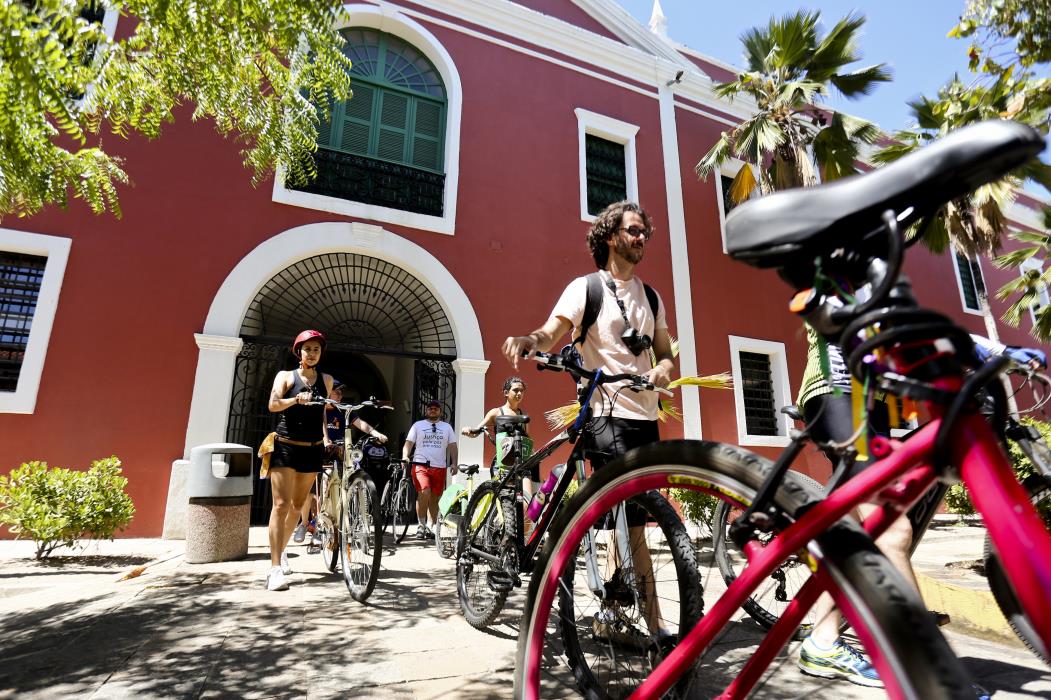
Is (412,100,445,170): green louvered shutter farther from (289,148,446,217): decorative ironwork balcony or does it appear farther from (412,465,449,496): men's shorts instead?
(412,465,449,496): men's shorts

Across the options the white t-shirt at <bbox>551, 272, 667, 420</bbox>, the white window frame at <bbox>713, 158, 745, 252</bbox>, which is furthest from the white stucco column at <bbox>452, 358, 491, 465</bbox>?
the white window frame at <bbox>713, 158, 745, 252</bbox>

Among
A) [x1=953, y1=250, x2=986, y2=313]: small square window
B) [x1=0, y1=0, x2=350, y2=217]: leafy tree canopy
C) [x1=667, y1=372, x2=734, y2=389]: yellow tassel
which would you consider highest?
[x1=953, y1=250, x2=986, y2=313]: small square window

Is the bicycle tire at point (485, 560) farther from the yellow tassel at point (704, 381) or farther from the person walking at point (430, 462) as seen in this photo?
the person walking at point (430, 462)

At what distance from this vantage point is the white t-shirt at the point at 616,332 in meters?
2.48

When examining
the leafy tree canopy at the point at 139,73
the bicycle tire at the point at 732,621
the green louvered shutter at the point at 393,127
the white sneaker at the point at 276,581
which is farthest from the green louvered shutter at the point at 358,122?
the bicycle tire at the point at 732,621

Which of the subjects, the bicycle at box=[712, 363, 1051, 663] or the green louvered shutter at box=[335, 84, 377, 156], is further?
the green louvered shutter at box=[335, 84, 377, 156]

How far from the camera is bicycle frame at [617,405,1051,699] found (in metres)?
0.65

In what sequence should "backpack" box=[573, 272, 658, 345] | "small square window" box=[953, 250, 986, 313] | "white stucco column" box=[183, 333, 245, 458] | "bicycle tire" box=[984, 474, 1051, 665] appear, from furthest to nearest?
"small square window" box=[953, 250, 986, 313]
"white stucco column" box=[183, 333, 245, 458]
"backpack" box=[573, 272, 658, 345]
"bicycle tire" box=[984, 474, 1051, 665]

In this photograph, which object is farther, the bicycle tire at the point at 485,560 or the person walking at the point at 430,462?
the person walking at the point at 430,462

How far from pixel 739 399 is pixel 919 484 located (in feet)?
32.0

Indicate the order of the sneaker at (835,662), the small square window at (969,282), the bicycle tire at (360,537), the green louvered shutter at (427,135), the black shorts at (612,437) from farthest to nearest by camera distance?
the small square window at (969,282), the green louvered shutter at (427,135), the bicycle tire at (360,537), the black shorts at (612,437), the sneaker at (835,662)

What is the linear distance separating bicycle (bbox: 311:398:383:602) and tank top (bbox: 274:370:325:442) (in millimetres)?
215

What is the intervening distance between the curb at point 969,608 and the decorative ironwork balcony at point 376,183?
24.9ft

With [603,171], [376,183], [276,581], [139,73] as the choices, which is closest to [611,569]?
[276,581]
